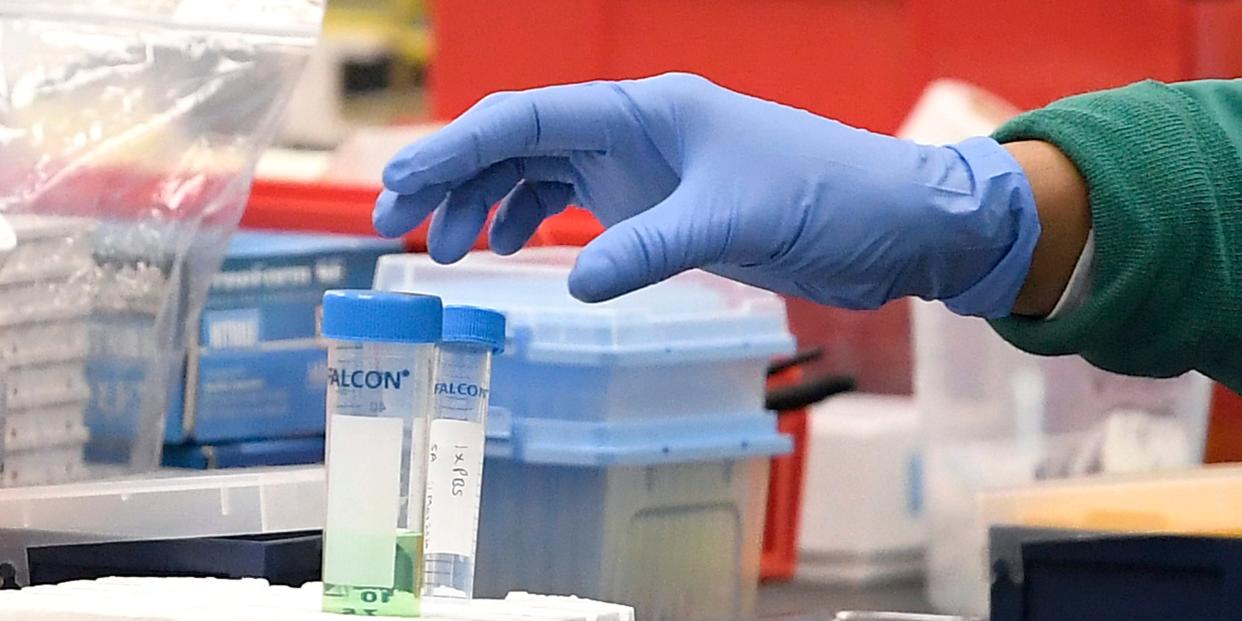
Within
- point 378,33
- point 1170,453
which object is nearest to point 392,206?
point 1170,453

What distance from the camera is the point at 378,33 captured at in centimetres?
437

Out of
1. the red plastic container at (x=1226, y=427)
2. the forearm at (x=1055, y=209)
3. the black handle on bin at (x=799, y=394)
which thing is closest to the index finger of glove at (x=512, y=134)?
the forearm at (x=1055, y=209)

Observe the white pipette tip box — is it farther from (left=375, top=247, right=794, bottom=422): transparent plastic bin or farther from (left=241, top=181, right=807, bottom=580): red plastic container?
(left=241, top=181, right=807, bottom=580): red plastic container

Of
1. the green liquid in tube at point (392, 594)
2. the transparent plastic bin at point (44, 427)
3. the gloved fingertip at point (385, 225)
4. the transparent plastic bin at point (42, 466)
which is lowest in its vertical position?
the green liquid in tube at point (392, 594)

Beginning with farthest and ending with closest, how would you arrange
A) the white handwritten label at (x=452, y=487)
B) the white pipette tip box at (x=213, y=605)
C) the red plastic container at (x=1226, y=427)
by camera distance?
the red plastic container at (x=1226, y=427) < the white handwritten label at (x=452, y=487) < the white pipette tip box at (x=213, y=605)

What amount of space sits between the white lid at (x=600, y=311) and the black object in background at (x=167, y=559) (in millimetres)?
270

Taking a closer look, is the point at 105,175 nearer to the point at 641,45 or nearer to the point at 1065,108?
the point at 1065,108

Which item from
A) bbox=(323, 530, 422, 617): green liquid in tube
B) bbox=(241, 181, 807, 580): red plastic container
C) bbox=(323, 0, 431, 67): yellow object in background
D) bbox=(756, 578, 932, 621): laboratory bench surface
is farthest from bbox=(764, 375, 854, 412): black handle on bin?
bbox=(323, 0, 431, 67): yellow object in background

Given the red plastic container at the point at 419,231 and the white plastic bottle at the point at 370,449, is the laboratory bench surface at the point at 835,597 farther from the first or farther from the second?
the white plastic bottle at the point at 370,449

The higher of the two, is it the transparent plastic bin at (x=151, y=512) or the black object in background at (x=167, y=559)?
the transparent plastic bin at (x=151, y=512)

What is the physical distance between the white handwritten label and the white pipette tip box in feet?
0.12

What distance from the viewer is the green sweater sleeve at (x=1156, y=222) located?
1.10 meters

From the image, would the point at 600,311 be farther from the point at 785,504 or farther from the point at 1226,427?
the point at 1226,427

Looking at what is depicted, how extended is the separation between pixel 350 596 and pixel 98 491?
32 cm
